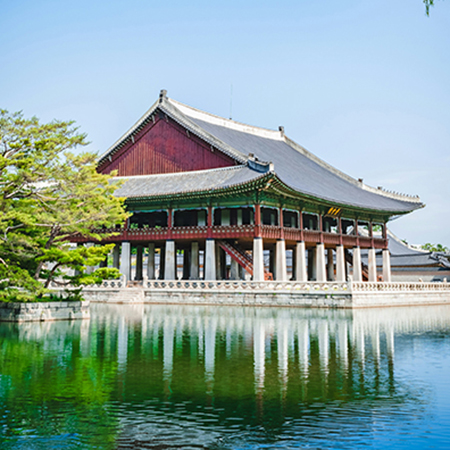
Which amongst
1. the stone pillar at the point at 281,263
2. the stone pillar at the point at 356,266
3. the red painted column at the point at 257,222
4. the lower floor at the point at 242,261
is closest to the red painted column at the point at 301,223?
the lower floor at the point at 242,261

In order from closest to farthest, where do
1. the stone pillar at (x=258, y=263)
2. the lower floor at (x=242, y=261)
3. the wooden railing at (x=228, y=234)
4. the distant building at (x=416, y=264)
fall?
the stone pillar at (x=258, y=263), the wooden railing at (x=228, y=234), the lower floor at (x=242, y=261), the distant building at (x=416, y=264)

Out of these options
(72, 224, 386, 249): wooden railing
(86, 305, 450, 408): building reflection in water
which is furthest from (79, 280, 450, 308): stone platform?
(72, 224, 386, 249): wooden railing

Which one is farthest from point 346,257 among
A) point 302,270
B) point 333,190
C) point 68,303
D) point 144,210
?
point 68,303

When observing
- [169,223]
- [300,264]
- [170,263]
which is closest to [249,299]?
[300,264]

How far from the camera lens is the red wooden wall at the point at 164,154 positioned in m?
50.5

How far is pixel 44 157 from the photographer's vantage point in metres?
26.3

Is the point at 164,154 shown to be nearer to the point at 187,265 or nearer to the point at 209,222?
the point at 209,222

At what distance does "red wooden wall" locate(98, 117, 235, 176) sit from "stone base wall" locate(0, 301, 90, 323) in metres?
24.1

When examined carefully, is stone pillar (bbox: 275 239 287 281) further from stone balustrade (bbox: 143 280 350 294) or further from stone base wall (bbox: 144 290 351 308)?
stone base wall (bbox: 144 290 351 308)

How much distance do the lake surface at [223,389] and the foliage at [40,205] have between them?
4.67m

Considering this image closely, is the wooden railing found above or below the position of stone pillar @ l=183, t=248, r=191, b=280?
above

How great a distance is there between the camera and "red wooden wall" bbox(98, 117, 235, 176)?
50.5 meters

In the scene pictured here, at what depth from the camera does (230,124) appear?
60.7 meters

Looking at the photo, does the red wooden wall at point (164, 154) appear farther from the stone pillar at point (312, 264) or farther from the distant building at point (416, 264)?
the distant building at point (416, 264)
